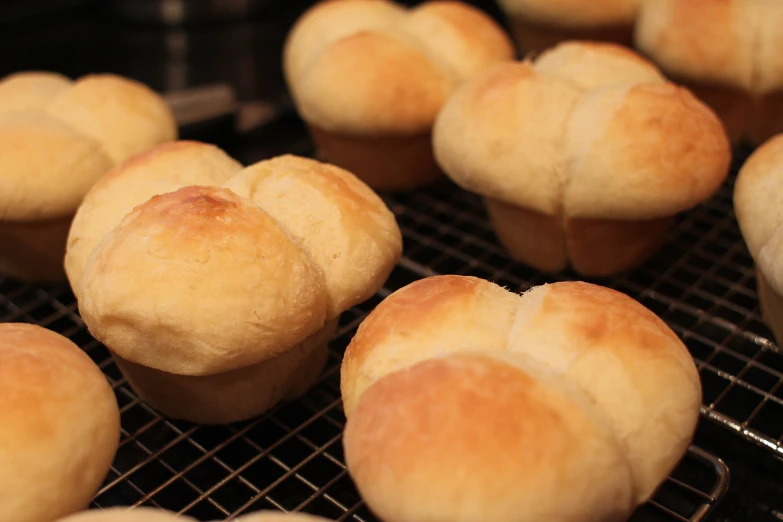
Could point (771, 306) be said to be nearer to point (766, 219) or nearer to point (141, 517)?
point (766, 219)

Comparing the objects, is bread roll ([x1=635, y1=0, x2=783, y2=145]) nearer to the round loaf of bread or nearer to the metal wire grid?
the metal wire grid

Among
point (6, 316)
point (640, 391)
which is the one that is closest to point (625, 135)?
point (640, 391)

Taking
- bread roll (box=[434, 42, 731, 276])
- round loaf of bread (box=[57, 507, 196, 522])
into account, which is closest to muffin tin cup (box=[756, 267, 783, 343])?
bread roll (box=[434, 42, 731, 276])

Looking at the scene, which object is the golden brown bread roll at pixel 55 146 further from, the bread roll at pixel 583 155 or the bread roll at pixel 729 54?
the bread roll at pixel 729 54

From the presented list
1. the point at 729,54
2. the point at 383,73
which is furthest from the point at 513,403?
the point at 729,54

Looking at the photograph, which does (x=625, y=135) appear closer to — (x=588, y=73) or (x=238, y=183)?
(x=588, y=73)

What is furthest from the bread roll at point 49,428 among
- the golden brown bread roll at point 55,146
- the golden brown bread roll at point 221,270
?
the golden brown bread roll at point 55,146
